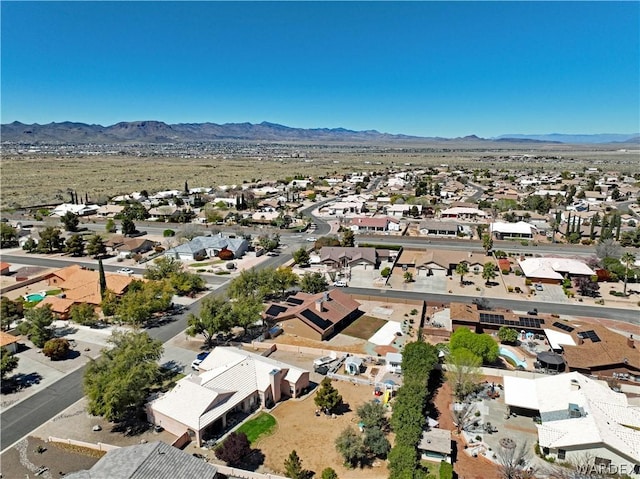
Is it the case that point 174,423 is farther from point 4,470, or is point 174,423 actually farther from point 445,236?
point 445,236

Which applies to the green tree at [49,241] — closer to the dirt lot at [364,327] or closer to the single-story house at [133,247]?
the single-story house at [133,247]

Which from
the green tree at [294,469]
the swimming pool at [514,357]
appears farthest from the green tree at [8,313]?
the swimming pool at [514,357]

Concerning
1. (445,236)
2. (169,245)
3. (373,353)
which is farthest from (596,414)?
(169,245)

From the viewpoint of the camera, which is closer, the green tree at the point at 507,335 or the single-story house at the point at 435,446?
the single-story house at the point at 435,446

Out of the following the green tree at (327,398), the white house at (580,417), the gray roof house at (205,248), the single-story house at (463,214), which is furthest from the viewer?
the single-story house at (463,214)

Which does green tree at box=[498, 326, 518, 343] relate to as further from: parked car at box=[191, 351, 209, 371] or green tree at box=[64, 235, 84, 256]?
green tree at box=[64, 235, 84, 256]


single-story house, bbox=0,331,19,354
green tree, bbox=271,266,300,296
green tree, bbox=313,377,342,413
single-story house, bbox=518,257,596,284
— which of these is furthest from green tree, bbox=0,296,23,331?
single-story house, bbox=518,257,596,284
